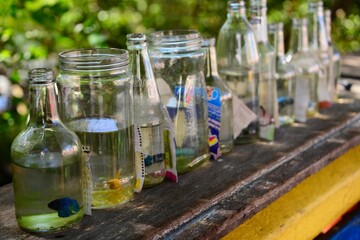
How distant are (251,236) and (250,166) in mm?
192

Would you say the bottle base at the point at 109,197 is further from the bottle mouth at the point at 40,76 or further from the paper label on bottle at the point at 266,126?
the paper label on bottle at the point at 266,126

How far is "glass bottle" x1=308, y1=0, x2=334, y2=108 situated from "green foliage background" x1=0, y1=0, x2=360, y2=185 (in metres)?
0.73

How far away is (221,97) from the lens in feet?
4.07

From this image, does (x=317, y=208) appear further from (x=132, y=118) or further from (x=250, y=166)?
(x=132, y=118)

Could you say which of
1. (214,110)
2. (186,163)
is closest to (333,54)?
(214,110)

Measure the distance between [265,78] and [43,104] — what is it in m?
0.63

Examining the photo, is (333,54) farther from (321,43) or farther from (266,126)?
(266,126)

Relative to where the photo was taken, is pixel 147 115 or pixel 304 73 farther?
Answer: pixel 304 73

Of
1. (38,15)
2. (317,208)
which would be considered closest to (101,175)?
(317,208)

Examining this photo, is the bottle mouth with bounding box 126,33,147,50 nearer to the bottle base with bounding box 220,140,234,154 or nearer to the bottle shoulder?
the bottle shoulder

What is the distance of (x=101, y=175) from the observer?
0.99 metres

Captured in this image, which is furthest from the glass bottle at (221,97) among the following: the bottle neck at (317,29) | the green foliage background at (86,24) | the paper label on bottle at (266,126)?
the green foliage background at (86,24)

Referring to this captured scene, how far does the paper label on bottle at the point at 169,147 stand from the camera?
1087mm

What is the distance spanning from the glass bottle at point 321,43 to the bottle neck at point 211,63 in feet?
1.49
